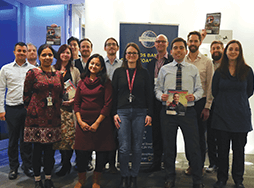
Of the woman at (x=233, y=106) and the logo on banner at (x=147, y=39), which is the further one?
the logo on banner at (x=147, y=39)

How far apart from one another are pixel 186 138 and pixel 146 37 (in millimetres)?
1804

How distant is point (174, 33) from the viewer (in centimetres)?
360

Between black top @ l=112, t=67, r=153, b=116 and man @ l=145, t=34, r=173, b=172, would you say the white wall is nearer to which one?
man @ l=145, t=34, r=173, b=172

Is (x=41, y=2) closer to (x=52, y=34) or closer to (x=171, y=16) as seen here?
(x=52, y=34)

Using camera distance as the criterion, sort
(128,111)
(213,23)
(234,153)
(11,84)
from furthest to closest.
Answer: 1. (213,23)
2. (11,84)
3. (234,153)
4. (128,111)

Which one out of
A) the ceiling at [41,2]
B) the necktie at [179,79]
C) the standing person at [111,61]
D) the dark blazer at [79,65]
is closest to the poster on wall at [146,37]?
the standing person at [111,61]

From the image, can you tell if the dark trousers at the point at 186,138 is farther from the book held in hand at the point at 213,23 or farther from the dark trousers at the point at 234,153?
the book held in hand at the point at 213,23

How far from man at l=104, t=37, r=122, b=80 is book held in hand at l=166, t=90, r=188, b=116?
1018mm

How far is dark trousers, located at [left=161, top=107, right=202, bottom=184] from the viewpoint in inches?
100

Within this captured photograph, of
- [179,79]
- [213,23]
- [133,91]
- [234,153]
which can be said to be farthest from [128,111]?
[213,23]

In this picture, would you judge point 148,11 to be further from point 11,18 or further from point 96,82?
point 11,18

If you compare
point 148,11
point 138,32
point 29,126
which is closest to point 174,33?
point 138,32

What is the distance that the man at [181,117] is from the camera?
2.55m

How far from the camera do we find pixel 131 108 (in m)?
2.55
